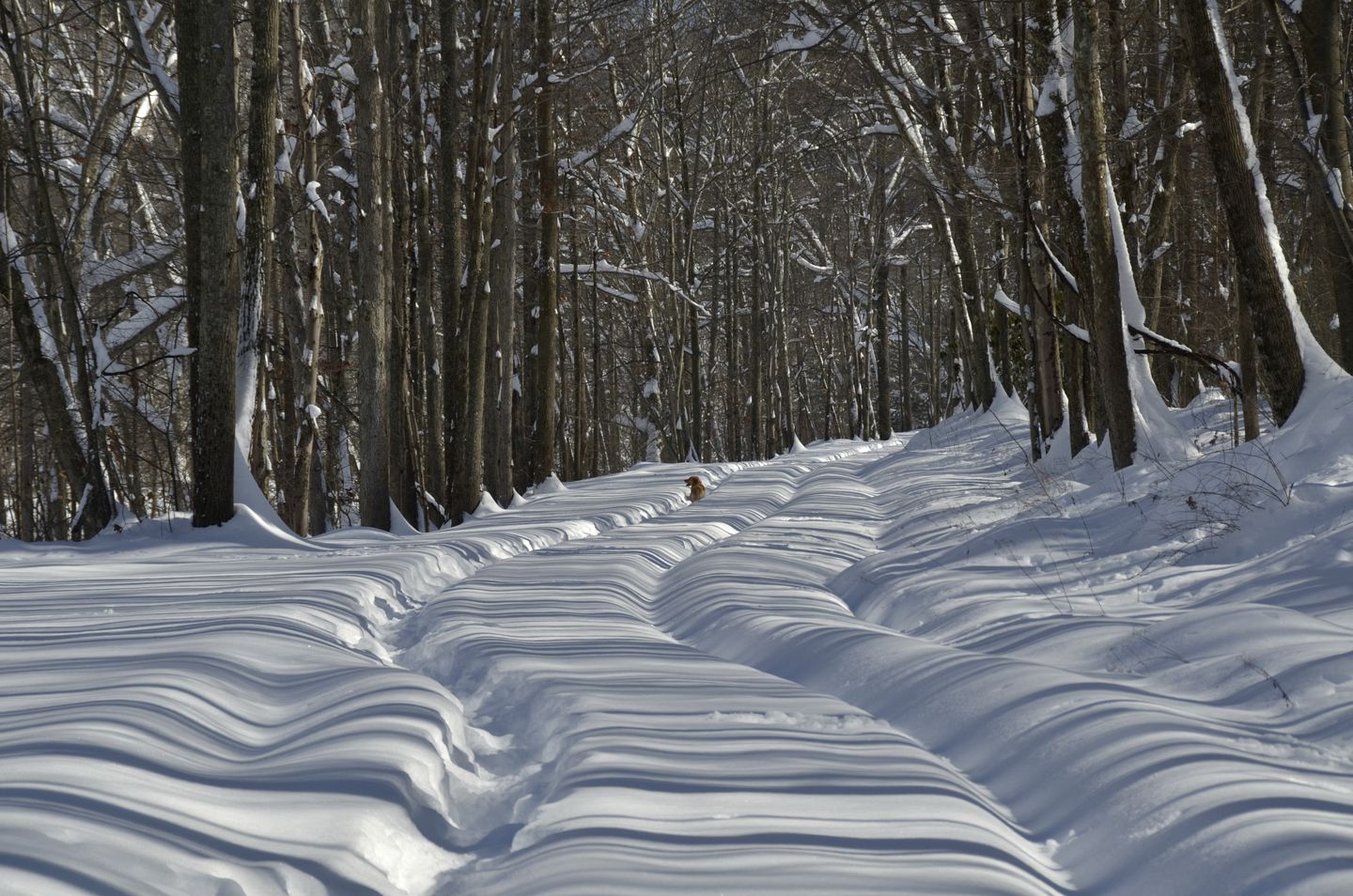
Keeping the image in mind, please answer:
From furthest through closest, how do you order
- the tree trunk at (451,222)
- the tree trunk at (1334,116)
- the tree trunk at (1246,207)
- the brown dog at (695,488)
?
the tree trunk at (451,222) < the brown dog at (695,488) < the tree trunk at (1334,116) < the tree trunk at (1246,207)

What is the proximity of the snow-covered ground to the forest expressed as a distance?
2.65m

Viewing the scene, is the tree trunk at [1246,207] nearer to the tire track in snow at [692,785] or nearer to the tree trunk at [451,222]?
the tire track in snow at [692,785]

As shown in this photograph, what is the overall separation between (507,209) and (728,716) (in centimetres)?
1313

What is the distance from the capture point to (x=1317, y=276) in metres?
19.1

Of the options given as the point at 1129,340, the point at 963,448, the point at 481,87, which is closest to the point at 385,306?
the point at 481,87

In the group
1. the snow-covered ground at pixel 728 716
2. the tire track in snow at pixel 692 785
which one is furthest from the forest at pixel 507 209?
the tire track in snow at pixel 692 785

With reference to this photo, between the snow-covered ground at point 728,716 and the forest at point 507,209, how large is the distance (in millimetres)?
2649

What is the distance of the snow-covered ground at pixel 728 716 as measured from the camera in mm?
2521

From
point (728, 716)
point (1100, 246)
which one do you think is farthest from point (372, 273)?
point (728, 716)

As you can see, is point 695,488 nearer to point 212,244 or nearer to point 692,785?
point 212,244

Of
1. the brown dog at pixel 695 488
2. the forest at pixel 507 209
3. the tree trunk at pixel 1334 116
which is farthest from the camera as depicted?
the brown dog at pixel 695 488

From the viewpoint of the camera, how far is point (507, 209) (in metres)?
15.6

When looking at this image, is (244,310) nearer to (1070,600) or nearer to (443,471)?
(443,471)

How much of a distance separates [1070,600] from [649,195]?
24217 millimetres
